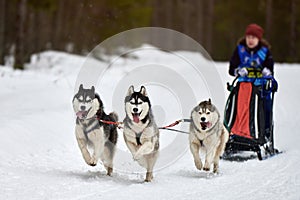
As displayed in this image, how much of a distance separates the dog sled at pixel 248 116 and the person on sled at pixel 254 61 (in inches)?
1.2

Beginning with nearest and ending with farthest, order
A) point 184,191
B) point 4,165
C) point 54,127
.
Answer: point 184,191, point 4,165, point 54,127

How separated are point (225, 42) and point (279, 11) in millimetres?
7364

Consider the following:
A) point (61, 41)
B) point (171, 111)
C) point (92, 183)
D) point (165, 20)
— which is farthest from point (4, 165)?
point (165, 20)

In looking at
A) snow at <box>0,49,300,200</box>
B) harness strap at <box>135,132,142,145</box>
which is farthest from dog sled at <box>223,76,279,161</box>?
harness strap at <box>135,132,142,145</box>

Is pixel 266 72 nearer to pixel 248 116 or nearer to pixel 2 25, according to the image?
pixel 248 116

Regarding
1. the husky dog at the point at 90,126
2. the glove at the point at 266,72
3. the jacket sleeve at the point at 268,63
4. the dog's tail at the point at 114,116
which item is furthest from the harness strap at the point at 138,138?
the jacket sleeve at the point at 268,63

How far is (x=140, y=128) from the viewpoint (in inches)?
217

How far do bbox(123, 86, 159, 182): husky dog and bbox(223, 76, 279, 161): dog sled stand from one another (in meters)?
1.81

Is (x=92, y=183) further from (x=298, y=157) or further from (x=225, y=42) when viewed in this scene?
(x=225, y=42)

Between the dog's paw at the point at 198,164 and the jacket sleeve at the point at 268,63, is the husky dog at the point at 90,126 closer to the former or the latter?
the dog's paw at the point at 198,164

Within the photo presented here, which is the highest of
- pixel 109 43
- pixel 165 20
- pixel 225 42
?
pixel 165 20

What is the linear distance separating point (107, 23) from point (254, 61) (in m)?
14.5

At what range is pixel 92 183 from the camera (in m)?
5.29

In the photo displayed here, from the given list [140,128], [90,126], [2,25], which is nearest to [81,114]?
[90,126]
